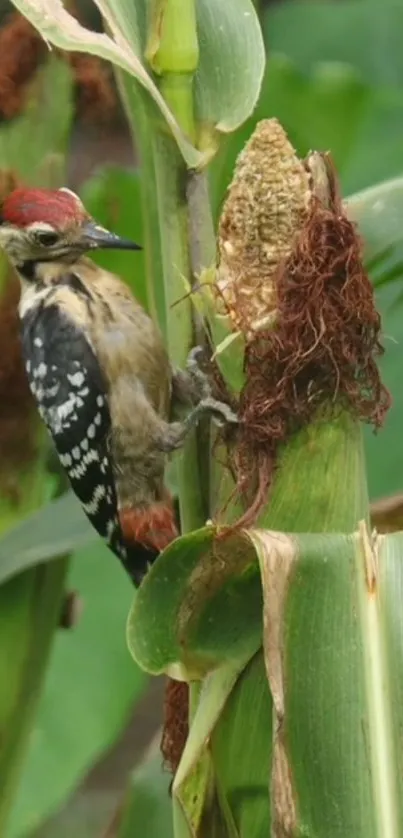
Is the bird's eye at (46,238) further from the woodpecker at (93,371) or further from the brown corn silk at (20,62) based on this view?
the brown corn silk at (20,62)

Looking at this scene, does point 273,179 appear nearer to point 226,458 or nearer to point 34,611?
point 226,458

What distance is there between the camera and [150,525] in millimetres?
1851

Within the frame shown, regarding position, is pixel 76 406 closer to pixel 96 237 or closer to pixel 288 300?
pixel 96 237

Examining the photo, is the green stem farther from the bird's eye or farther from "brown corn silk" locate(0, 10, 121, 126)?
"brown corn silk" locate(0, 10, 121, 126)

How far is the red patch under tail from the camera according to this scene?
A: 71.3 inches

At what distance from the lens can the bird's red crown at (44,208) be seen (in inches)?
66.1

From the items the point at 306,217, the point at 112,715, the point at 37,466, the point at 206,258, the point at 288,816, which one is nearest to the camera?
the point at 288,816

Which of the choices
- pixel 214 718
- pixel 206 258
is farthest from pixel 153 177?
pixel 214 718

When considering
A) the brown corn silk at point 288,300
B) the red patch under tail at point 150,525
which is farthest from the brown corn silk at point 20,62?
the brown corn silk at point 288,300

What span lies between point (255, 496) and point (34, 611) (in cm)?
77

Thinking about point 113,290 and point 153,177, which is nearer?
point 153,177

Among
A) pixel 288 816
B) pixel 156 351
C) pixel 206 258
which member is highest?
pixel 206 258

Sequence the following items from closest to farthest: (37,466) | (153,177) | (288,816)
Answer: (288,816) < (153,177) < (37,466)

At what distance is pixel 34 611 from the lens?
5.82 ft
